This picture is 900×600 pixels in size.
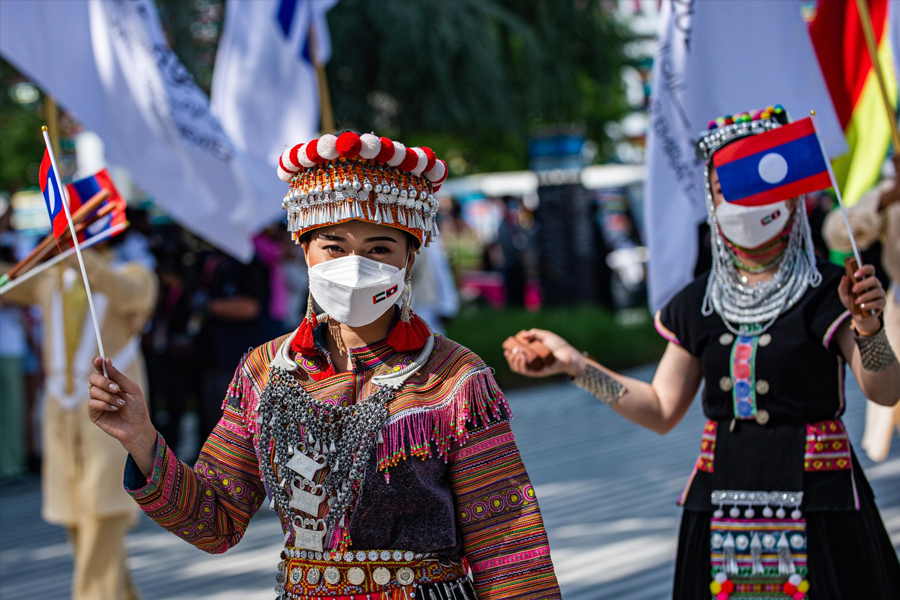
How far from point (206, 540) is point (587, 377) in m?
1.35

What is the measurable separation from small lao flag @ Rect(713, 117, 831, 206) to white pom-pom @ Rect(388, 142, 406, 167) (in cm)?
111

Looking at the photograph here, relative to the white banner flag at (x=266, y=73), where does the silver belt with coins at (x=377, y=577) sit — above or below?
below

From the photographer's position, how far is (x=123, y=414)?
232 centimetres

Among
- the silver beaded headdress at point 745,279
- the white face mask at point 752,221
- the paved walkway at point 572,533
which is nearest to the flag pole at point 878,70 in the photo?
the silver beaded headdress at point 745,279

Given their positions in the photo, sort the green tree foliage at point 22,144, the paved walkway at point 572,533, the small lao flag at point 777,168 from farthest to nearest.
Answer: the green tree foliage at point 22,144 < the paved walkway at point 572,533 < the small lao flag at point 777,168

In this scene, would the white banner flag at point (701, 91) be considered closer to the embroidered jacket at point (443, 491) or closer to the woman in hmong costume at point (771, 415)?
the woman in hmong costume at point (771, 415)

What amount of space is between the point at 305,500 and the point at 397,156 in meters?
0.79

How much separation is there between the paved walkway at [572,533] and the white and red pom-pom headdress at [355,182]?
11.5 feet

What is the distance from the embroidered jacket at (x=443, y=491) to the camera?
7.72 ft

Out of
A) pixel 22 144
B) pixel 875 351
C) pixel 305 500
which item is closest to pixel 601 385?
pixel 875 351

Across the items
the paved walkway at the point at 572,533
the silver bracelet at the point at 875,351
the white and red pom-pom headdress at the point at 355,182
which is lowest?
the paved walkway at the point at 572,533

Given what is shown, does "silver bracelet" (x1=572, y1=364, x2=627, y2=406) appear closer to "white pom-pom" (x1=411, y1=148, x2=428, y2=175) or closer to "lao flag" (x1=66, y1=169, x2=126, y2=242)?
"white pom-pom" (x1=411, y1=148, x2=428, y2=175)

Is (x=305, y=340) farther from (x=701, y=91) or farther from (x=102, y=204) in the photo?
(x=701, y=91)

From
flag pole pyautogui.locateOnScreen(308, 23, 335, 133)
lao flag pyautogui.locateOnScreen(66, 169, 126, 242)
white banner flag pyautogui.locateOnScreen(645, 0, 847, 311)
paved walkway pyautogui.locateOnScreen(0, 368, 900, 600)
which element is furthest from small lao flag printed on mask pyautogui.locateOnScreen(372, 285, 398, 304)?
flag pole pyautogui.locateOnScreen(308, 23, 335, 133)
